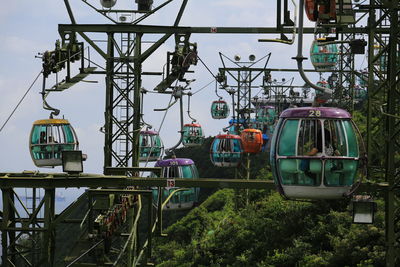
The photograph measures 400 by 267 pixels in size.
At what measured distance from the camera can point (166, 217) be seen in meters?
75.6

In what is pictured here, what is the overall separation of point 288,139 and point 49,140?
13.3 meters

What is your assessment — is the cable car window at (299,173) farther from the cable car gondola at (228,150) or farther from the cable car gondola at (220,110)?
the cable car gondola at (220,110)

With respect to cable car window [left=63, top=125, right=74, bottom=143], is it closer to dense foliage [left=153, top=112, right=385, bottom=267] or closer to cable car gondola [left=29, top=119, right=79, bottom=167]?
cable car gondola [left=29, top=119, right=79, bottom=167]

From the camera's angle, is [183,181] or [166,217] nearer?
[183,181]

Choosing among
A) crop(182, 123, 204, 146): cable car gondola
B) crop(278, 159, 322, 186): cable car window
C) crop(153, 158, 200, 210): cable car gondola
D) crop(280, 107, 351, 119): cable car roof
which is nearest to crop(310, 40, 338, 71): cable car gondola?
crop(182, 123, 204, 146): cable car gondola

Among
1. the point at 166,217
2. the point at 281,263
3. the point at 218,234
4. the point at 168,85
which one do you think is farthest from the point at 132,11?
the point at 166,217

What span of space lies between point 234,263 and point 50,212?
21.9 meters

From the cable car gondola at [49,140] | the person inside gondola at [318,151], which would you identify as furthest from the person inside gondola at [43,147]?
the person inside gondola at [318,151]

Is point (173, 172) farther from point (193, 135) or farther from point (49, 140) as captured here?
point (193, 135)

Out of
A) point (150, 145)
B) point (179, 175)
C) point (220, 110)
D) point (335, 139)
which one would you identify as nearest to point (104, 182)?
point (335, 139)

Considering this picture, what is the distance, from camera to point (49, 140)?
27.2 metres

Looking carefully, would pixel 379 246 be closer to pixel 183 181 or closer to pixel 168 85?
pixel 168 85

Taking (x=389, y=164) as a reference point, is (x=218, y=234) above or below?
below

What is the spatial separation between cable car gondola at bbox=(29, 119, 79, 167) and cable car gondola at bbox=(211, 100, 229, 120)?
37460 millimetres
